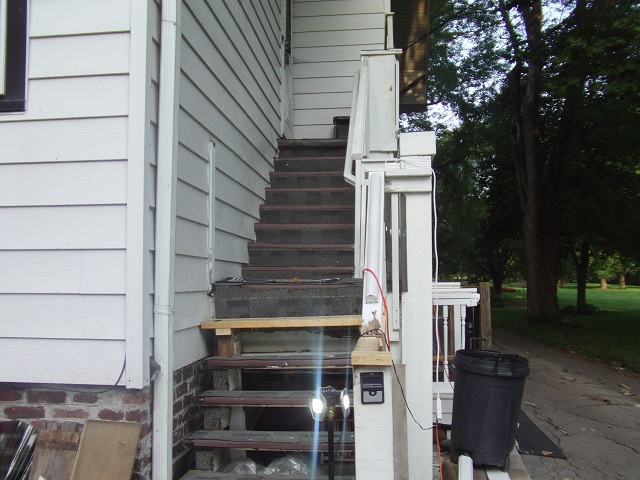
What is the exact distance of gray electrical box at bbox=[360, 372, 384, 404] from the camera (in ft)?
6.08

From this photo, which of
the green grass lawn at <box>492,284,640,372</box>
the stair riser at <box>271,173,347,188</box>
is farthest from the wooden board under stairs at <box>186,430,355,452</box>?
the green grass lawn at <box>492,284,640,372</box>

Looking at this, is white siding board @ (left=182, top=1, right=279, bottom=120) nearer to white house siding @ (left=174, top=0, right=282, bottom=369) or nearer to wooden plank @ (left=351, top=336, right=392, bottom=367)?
white house siding @ (left=174, top=0, right=282, bottom=369)

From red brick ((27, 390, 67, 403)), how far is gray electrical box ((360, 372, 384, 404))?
5.49 ft

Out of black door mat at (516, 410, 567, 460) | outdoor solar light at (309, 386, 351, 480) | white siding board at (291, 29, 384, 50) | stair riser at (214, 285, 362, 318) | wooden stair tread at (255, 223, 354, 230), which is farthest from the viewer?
white siding board at (291, 29, 384, 50)

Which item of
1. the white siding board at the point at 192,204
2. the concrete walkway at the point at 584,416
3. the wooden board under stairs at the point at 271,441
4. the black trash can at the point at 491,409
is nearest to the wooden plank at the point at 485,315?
the concrete walkway at the point at 584,416

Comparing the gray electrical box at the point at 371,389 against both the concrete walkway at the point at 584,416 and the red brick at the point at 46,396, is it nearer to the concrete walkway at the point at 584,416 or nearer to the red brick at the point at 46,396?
the red brick at the point at 46,396

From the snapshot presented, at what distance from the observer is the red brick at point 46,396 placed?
2.66m

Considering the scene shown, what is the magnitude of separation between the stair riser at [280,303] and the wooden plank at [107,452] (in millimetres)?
1112

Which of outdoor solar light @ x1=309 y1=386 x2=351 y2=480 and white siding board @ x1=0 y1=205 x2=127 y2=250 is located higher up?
white siding board @ x1=0 y1=205 x2=127 y2=250

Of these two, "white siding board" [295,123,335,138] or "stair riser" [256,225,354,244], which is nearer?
"stair riser" [256,225,354,244]

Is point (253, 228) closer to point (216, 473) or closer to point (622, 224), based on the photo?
point (216, 473)

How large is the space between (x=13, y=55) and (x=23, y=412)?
1861 millimetres

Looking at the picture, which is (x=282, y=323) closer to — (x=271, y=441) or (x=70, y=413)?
(x=271, y=441)

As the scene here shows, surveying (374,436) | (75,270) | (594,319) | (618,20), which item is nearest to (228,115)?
(75,270)
